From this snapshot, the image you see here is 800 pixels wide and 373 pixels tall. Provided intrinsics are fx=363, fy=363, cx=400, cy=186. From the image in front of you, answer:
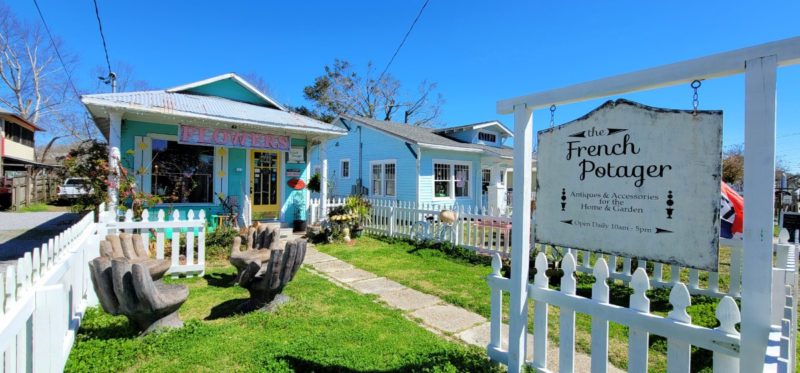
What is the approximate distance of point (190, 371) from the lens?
9.16 ft

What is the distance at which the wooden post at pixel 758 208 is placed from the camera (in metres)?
1.58

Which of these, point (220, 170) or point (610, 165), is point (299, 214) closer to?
point (220, 170)

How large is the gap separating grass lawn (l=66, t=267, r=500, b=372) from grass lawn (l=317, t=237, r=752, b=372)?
3.63ft

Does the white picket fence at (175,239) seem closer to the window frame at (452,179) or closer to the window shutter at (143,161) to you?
the window shutter at (143,161)

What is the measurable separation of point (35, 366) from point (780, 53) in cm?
395

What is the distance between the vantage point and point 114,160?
23.5 ft

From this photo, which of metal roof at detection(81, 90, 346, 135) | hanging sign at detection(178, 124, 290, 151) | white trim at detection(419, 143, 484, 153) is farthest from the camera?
white trim at detection(419, 143, 484, 153)

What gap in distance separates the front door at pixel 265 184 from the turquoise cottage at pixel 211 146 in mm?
26

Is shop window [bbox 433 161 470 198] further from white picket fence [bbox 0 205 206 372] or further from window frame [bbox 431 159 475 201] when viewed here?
white picket fence [bbox 0 205 206 372]

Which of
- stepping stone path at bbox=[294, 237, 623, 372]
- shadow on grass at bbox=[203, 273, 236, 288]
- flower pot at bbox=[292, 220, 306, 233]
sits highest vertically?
flower pot at bbox=[292, 220, 306, 233]

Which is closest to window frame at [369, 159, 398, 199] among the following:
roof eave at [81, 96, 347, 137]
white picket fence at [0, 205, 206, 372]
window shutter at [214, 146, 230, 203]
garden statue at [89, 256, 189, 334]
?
roof eave at [81, 96, 347, 137]

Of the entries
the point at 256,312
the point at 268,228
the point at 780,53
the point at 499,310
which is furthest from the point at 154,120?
the point at 780,53

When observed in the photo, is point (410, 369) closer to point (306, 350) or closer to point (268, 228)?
point (306, 350)

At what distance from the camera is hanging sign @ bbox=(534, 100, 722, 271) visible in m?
1.79
